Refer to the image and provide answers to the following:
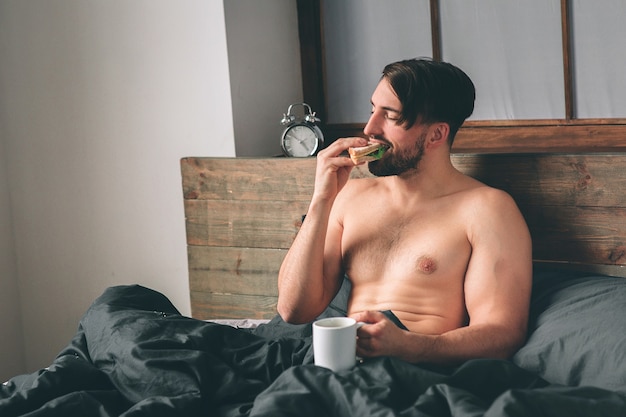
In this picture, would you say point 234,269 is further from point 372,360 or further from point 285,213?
point 372,360

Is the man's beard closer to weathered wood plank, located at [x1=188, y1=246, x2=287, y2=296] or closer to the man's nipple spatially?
the man's nipple

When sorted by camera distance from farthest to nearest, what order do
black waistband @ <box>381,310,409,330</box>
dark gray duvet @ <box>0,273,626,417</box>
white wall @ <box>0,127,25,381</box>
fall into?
white wall @ <box>0,127,25,381</box>
black waistband @ <box>381,310,409,330</box>
dark gray duvet @ <box>0,273,626,417</box>

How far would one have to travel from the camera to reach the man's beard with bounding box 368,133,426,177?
2.04 metres

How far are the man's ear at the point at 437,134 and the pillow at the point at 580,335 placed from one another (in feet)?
1.37

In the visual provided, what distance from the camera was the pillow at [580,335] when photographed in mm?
1685

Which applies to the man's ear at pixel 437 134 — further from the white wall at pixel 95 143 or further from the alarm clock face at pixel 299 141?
the white wall at pixel 95 143

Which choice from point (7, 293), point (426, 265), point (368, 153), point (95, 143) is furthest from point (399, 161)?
point (7, 293)

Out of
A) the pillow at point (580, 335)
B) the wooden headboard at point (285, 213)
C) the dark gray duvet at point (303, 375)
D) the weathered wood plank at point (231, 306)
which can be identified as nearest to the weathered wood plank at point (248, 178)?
the wooden headboard at point (285, 213)

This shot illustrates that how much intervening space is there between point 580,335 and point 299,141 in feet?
3.66

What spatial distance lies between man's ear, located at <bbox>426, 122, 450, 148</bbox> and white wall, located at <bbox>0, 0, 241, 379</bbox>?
82 centimetres

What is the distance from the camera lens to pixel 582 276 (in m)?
2.00

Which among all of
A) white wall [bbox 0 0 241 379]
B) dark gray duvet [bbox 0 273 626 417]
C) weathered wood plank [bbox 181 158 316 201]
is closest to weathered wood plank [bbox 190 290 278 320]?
white wall [bbox 0 0 241 379]

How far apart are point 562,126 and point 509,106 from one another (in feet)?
0.55

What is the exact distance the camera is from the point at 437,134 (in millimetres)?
2055
